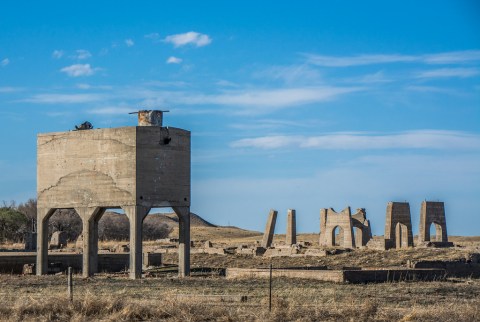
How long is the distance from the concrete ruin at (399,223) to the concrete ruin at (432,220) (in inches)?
48.1

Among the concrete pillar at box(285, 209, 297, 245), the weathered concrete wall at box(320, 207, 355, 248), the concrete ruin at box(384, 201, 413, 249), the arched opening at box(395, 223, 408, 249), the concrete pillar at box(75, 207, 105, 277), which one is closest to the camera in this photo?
the concrete pillar at box(75, 207, 105, 277)

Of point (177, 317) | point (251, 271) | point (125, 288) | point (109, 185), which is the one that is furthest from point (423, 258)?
point (177, 317)

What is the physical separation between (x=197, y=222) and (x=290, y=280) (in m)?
84.0

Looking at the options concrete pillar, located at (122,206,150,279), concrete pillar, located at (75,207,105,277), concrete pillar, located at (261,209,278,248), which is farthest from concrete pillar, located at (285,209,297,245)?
concrete pillar, located at (122,206,150,279)

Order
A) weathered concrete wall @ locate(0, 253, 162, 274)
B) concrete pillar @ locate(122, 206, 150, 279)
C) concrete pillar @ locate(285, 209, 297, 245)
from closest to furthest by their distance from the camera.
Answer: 1. concrete pillar @ locate(122, 206, 150, 279)
2. weathered concrete wall @ locate(0, 253, 162, 274)
3. concrete pillar @ locate(285, 209, 297, 245)

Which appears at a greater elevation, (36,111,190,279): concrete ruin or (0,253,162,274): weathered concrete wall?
(36,111,190,279): concrete ruin

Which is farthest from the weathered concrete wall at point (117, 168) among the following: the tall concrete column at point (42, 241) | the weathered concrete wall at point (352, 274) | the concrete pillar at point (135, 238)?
the weathered concrete wall at point (352, 274)

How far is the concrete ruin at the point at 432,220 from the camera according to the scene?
175 ft

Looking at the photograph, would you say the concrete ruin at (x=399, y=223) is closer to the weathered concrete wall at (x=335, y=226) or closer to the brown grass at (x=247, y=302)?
the weathered concrete wall at (x=335, y=226)

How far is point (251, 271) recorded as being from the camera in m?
29.2

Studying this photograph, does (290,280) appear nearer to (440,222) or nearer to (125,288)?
(125,288)

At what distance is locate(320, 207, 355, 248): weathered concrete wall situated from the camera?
5497 centimetres

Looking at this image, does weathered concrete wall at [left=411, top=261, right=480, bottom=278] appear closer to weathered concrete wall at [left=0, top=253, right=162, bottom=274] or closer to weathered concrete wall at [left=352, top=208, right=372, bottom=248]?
weathered concrete wall at [left=0, top=253, right=162, bottom=274]

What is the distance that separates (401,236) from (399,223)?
A: 3.11 feet
